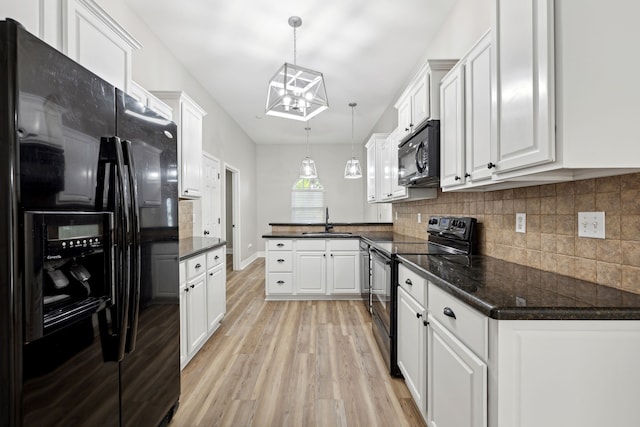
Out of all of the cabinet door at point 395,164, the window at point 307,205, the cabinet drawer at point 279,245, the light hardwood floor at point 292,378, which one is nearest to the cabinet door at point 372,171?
the cabinet door at point 395,164

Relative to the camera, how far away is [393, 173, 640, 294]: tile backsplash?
3.67ft

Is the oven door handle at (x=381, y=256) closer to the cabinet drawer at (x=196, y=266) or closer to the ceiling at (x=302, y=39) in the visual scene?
the cabinet drawer at (x=196, y=266)

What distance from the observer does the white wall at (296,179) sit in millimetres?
7938

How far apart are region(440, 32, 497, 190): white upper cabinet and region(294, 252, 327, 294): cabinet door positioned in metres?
2.22

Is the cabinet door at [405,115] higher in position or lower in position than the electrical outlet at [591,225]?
higher

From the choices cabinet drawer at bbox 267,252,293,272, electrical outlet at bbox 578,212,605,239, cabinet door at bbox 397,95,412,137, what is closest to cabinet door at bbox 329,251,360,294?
cabinet drawer at bbox 267,252,293,272

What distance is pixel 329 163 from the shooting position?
7.95 metres

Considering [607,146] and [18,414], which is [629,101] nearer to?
[607,146]

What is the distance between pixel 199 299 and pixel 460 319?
2.04m

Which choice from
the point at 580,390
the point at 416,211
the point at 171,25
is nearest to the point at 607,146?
the point at 580,390

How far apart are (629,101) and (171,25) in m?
3.39

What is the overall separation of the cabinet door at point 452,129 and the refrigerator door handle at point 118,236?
174 cm

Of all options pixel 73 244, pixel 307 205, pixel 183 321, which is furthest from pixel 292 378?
pixel 307 205

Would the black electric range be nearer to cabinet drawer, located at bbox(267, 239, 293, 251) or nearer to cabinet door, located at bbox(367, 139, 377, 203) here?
cabinet drawer, located at bbox(267, 239, 293, 251)
